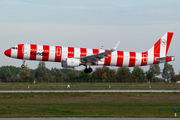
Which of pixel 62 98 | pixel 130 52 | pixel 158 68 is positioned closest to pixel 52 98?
pixel 62 98

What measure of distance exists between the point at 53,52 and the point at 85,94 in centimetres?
862

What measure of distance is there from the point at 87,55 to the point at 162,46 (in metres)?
14.6

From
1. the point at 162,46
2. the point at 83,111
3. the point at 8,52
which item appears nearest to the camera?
the point at 83,111

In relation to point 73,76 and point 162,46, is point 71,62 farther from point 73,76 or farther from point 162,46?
point 73,76

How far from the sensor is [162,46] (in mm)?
52406

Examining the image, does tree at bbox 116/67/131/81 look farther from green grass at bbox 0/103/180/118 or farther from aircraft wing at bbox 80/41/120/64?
green grass at bbox 0/103/180/118

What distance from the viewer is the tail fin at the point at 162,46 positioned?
2021 inches

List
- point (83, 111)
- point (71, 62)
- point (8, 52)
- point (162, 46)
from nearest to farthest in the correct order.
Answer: point (83, 111), point (8, 52), point (71, 62), point (162, 46)

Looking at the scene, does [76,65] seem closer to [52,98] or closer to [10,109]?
[52,98]

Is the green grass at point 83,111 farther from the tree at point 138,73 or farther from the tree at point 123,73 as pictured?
the tree at point 138,73

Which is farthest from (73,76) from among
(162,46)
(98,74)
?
(162,46)

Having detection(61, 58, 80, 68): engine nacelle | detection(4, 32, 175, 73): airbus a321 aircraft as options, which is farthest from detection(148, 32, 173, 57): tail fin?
detection(61, 58, 80, 68): engine nacelle

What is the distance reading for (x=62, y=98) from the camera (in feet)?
Answer: 121

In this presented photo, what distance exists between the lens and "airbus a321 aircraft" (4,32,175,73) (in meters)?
44.0
